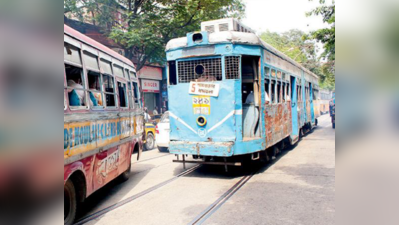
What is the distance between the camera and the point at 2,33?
3.84ft

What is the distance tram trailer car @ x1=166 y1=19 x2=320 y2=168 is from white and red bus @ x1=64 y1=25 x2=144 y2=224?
1.32 metres

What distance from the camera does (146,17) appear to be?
15.2 metres

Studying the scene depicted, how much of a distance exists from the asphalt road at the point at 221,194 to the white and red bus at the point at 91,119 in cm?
56

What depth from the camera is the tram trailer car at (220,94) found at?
692 centimetres

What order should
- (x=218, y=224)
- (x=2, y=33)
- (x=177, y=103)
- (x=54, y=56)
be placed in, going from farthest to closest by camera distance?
(x=177, y=103) < (x=218, y=224) < (x=54, y=56) < (x=2, y=33)

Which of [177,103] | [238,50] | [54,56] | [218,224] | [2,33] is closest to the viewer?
[2,33]

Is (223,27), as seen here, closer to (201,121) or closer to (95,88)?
(201,121)

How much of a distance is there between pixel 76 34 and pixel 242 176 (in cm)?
479

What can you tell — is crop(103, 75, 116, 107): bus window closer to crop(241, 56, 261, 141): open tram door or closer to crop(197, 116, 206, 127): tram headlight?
crop(197, 116, 206, 127): tram headlight

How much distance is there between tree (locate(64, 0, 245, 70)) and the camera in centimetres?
1461

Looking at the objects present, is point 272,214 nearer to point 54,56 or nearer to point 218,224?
point 218,224

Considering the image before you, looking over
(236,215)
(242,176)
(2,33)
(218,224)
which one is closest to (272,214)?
(236,215)

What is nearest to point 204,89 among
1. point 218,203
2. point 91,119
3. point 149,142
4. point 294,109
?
point 218,203

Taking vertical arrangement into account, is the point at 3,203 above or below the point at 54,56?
below
